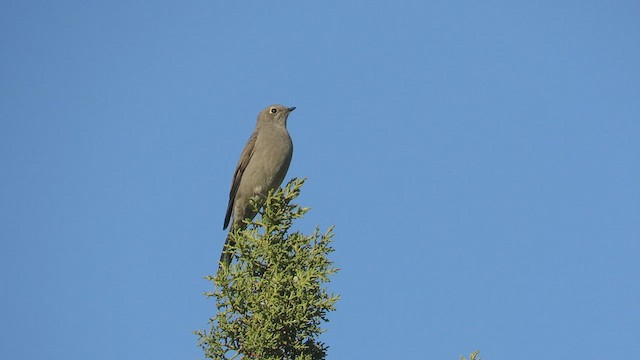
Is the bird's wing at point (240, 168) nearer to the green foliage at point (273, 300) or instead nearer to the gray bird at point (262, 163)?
the gray bird at point (262, 163)

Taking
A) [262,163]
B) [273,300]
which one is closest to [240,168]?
[262,163]

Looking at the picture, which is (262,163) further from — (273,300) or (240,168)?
(273,300)

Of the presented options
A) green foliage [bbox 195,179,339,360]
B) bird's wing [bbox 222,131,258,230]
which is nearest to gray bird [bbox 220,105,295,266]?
bird's wing [bbox 222,131,258,230]

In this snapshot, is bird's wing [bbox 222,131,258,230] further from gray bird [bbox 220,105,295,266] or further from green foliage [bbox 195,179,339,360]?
green foliage [bbox 195,179,339,360]

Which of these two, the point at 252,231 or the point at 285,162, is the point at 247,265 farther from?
the point at 285,162

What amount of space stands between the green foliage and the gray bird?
4.12 metres

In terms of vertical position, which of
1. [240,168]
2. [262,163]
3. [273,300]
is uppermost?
[240,168]

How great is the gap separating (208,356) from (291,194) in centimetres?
236

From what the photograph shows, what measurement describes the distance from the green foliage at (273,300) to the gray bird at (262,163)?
13.5 ft

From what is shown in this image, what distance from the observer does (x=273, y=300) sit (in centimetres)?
721

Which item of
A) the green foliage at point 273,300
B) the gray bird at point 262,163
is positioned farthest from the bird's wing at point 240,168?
the green foliage at point 273,300

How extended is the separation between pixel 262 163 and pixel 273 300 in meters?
5.29

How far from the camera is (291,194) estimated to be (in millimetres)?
8852

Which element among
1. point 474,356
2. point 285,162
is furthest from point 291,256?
point 285,162
